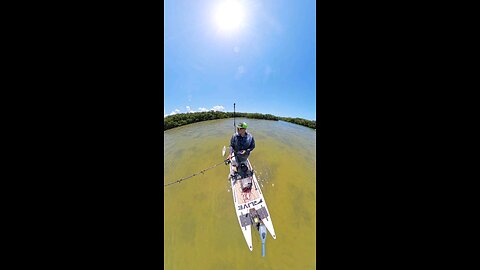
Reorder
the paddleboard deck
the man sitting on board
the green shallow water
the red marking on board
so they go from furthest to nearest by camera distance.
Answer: the red marking on board, the man sitting on board, the paddleboard deck, the green shallow water

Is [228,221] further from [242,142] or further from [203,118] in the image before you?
[203,118]

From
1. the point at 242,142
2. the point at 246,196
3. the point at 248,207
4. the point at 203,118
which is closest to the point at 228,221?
the point at 248,207

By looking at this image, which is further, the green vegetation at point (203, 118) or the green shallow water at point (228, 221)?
the green vegetation at point (203, 118)

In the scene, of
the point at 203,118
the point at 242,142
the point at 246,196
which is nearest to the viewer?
the point at 242,142

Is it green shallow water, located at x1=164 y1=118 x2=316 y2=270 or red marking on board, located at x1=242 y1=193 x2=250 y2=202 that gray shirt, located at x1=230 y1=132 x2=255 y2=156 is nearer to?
red marking on board, located at x1=242 y1=193 x2=250 y2=202

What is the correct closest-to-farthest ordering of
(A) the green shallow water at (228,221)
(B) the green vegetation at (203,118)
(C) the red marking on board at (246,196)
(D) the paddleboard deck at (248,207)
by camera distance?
(A) the green shallow water at (228,221)
(D) the paddleboard deck at (248,207)
(C) the red marking on board at (246,196)
(B) the green vegetation at (203,118)

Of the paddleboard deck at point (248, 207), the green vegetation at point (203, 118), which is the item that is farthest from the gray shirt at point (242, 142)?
the green vegetation at point (203, 118)

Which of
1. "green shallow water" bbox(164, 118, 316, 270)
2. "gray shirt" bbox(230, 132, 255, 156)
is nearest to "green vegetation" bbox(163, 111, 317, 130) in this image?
"green shallow water" bbox(164, 118, 316, 270)

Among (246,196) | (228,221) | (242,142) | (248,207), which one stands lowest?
(228,221)

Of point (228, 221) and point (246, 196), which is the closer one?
point (228, 221)

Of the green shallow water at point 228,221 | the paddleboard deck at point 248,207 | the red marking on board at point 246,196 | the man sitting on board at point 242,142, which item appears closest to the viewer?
the green shallow water at point 228,221

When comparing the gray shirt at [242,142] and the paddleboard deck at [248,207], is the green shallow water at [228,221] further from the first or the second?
the gray shirt at [242,142]
